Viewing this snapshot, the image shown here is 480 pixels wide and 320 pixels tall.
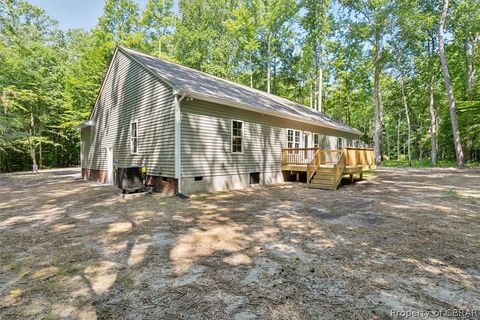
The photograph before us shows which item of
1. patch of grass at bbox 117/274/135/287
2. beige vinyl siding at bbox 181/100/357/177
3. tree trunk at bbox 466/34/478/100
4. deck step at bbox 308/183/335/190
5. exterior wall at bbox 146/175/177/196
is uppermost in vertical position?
tree trunk at bbox 466/34/478/100

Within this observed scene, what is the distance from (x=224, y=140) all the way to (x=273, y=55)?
73.8 feet

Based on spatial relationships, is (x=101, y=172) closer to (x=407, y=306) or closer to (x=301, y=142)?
(x=301, y=142)

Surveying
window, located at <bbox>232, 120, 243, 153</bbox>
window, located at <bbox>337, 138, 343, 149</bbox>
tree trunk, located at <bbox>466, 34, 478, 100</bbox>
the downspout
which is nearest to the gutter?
the downspout

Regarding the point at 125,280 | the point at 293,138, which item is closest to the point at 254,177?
the point at 293,138

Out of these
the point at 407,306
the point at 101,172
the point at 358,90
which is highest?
the point at 358,90

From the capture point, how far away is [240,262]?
351 centimetres

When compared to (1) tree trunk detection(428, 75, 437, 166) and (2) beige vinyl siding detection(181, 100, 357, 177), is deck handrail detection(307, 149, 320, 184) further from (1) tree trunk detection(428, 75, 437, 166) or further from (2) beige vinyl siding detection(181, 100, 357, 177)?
(1) tree trunk detection(428, 75, 437, 166)

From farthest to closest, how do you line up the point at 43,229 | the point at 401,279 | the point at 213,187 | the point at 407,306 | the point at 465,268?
the point at 213,187 < the point at 43,229 < the point at 465,268 < the point at 401,279 < the point at 407,306

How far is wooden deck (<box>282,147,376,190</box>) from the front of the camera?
10.6m

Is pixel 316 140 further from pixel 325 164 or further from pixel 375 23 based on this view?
pixel 375 23

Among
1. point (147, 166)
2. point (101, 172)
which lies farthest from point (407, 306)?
point (101, 172)

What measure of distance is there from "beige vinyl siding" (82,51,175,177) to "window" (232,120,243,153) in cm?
278

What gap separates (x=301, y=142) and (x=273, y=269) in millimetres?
11789

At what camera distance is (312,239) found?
445 centimetres
